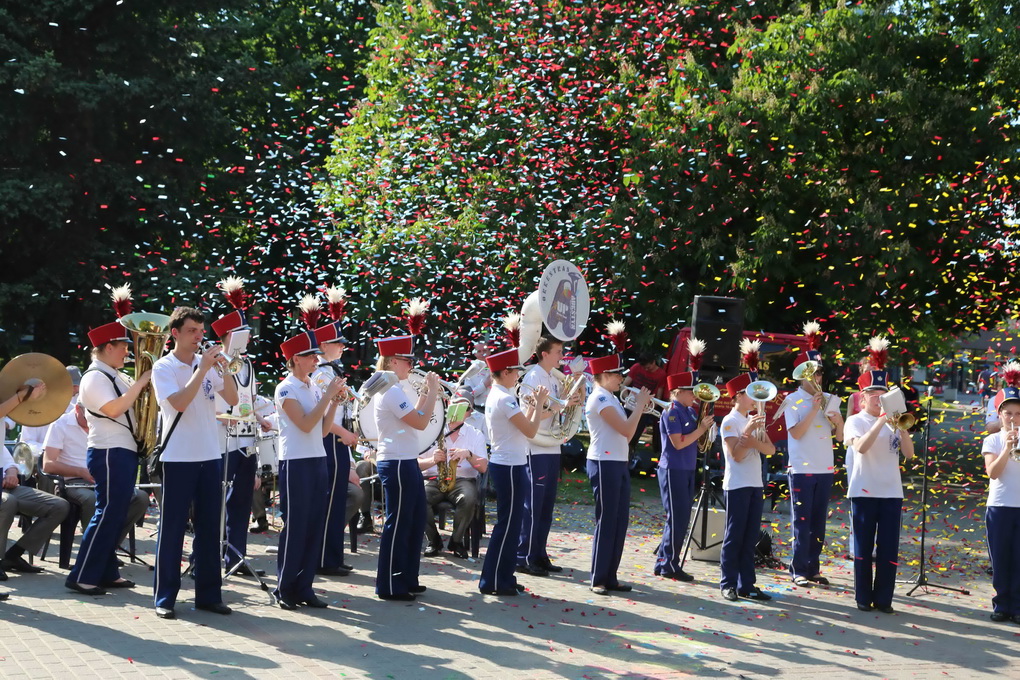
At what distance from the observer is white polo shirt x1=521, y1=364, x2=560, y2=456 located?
33.0ft

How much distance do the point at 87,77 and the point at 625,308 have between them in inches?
427

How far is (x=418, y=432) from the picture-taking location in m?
10.4

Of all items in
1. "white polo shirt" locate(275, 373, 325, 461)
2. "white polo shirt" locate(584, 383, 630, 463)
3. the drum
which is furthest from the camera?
the drum

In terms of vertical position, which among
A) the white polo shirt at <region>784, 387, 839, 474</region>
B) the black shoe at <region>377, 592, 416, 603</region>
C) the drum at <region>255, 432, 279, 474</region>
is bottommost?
the black shoe at <region>377, 592, 416, 603</region>

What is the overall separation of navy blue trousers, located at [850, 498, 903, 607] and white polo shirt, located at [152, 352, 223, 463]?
5.17 meters

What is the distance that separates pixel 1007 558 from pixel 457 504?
506cm

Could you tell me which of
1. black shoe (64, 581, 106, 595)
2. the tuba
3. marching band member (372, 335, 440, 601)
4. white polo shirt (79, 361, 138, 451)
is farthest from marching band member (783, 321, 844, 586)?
black shoe (64, 581, 106, 595)

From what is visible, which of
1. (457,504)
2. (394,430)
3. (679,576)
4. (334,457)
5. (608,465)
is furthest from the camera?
(457,504)

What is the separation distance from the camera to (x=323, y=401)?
8367mm

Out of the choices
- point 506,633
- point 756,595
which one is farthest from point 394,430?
point 756,595

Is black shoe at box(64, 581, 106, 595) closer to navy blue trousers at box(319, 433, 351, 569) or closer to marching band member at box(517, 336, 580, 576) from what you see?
navy blue trousers at box(319, 433, 351, 569)

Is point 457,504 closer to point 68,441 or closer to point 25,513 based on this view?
point 68,441

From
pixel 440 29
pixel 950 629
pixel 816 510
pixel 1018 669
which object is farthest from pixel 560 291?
pixel 440 29

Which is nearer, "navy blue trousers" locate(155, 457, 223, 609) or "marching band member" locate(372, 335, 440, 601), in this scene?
"navy blue trousers" locate(155, 457, 223, 609)
